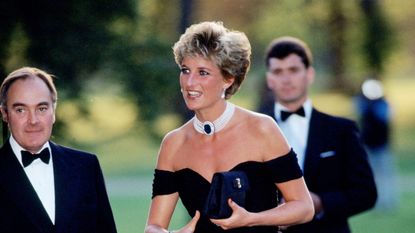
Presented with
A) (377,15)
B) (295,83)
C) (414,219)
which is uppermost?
(377,15)

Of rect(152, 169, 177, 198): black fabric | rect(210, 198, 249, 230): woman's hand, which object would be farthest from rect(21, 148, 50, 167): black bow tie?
rect(210, 198, 249, 230): woman's hand

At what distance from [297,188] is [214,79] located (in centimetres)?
59

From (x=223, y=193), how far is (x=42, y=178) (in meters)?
0.86

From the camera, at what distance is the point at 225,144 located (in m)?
4.48

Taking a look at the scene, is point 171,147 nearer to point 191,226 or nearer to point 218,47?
point 191,226

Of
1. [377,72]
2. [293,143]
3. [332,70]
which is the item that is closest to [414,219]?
[377,72]

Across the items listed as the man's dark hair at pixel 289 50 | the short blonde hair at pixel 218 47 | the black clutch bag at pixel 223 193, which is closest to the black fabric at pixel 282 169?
the black clutch bag at pixel 223 193

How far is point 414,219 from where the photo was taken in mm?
14133

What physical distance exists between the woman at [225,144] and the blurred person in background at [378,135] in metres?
11.3

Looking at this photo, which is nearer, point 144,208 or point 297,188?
point 297,188

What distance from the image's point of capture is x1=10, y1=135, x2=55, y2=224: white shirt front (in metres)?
4.49

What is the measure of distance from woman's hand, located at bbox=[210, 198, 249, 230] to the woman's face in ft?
1.50

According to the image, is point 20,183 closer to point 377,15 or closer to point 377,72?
point 377,15

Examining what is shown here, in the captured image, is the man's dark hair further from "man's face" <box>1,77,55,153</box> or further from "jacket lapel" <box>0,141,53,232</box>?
"jacket lapel" <box>0,141,53,232</box>
